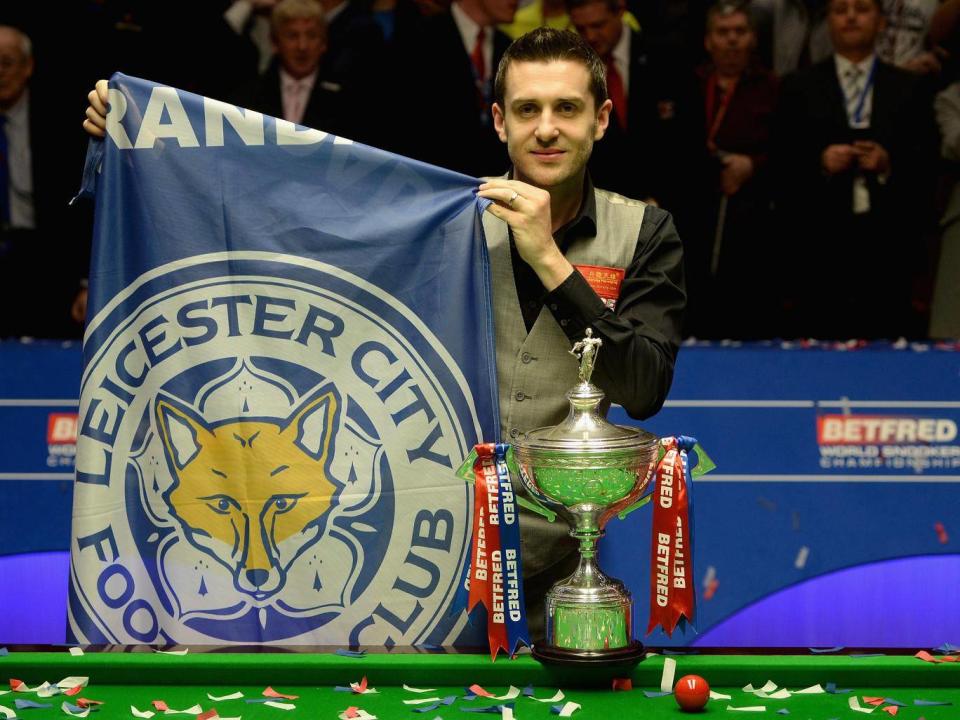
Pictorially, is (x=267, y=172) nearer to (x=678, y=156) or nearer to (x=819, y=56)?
(x=678, y=156)

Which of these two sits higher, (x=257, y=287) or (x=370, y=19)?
(x=370, y=19)

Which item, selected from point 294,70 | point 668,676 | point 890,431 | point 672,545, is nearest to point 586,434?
point 672,545

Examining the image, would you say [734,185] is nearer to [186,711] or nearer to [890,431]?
[890,431]

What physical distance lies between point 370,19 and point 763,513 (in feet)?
6.88

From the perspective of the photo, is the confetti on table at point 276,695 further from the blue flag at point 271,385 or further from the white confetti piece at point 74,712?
the blue flag at point 271,385

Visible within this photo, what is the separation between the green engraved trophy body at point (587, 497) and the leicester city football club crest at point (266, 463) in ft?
1.38

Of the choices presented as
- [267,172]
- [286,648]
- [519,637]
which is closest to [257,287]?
[267,172]

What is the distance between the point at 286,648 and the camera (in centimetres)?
189

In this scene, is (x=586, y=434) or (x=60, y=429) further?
(x=60, y=429)

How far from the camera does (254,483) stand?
2.17 meters

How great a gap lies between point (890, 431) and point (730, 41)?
1400mm

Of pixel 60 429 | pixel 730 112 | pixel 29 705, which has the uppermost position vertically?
pixel 730 112

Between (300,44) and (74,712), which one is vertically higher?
(300,44)

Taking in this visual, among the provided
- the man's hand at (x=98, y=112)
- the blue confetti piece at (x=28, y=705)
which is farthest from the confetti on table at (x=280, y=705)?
the man's hand at (x=98, y=112)
